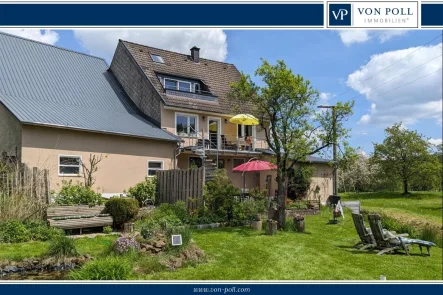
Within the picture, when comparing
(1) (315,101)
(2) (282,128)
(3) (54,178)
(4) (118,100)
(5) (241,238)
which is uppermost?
(4) (118,100)

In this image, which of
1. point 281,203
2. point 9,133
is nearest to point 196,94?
point 9,133

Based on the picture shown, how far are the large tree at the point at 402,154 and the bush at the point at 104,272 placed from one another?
3025 cm

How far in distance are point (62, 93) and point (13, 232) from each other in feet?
36.6

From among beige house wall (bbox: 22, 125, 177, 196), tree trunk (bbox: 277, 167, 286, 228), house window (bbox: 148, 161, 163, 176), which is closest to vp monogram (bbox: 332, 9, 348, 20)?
tree trunk (bbox: 277, 167, 286, 228)

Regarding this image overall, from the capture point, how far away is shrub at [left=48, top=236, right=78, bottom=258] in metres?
7.23

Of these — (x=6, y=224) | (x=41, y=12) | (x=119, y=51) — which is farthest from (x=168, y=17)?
(x=119, y=51)

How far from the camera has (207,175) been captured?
54.9 feet

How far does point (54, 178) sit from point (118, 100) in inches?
314

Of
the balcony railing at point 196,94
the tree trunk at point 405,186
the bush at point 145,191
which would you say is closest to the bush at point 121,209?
the bush at point 145,191

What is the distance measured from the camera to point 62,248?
7270 millimetres

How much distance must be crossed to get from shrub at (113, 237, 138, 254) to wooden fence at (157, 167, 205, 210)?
6191 mm

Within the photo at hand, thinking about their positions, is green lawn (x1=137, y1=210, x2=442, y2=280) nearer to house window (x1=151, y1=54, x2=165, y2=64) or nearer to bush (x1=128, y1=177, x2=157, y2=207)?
bush (x1=128, y1=177, x2=157, y2=207)

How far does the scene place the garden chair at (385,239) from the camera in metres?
9.72

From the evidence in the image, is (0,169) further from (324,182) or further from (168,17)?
(324,182)
